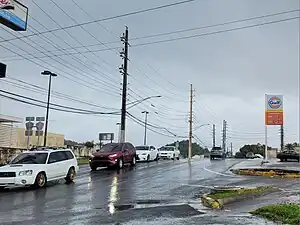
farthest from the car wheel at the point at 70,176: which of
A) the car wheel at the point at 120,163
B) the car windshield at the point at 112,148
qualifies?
the car windshield at the point at 112,148

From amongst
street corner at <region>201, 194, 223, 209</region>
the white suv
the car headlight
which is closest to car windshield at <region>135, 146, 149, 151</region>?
the white suv

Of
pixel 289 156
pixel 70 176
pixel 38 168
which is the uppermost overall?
pixel 289 156

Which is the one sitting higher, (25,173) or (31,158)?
(31,158)

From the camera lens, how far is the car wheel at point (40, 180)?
60.2 ft

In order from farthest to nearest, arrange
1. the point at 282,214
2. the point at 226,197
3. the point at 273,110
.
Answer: the point at 273,110 → the point at 226,197 → the point at 282,214

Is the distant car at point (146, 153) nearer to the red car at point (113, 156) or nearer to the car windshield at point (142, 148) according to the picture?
the car windshield at point (142, 148)

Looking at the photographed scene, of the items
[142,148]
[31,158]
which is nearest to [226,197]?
[31,158]

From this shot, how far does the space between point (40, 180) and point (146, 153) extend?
23.7 metres

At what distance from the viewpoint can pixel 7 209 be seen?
40.6 ft

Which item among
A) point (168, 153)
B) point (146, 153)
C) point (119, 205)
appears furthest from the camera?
point (168, 153)

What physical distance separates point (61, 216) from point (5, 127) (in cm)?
4798

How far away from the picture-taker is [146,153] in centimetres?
4188

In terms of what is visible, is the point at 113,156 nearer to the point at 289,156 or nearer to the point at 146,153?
the point at 146,153

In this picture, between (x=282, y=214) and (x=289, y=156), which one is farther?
(x=289, y=156)
